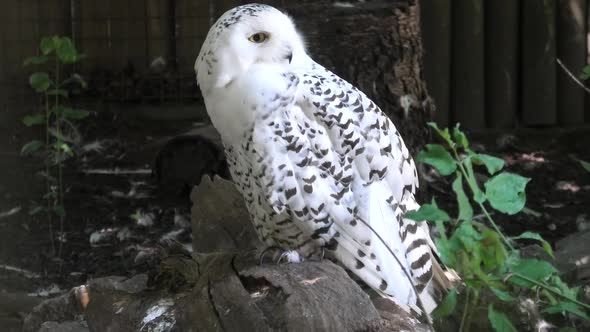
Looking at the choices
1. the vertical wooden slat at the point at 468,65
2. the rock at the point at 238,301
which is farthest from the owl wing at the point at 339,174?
the vertical wooden slat at the point at 468,65

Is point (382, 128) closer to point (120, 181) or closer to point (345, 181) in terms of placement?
point (345, 181)

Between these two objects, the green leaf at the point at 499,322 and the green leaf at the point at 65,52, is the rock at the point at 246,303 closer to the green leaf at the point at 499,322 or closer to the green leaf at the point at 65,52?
the green leaf at the point at 499,322

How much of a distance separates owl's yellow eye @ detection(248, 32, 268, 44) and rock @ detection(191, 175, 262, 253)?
940 millimetres

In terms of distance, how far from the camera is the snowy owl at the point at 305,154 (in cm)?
335

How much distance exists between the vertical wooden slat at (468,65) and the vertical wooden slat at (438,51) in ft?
0.23

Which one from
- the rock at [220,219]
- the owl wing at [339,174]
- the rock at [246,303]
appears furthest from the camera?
the rock at [220,219]

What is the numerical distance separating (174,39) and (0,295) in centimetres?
361

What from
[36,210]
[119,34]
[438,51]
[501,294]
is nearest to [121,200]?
[36,210]

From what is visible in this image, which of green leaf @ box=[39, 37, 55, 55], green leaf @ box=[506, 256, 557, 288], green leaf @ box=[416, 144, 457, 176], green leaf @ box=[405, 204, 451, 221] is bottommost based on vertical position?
green leaf @ box=[506, 256, 557, 288]

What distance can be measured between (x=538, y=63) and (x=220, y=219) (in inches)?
169

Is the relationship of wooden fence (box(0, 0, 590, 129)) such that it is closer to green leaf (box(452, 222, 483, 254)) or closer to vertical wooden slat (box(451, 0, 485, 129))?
vertical wooden slat (box(451, 0, 485, 129))

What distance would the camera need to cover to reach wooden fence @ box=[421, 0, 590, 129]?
7523 mm

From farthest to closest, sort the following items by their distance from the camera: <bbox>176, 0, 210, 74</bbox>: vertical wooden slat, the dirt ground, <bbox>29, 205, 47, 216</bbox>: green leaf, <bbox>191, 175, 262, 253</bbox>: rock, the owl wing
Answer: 1. <bbox>176, 0, 210, 74</bbox>: vertical wooden slat
2. <bbox>29, 205, 47, 216</bbox>: green leaf
3. the dirt ground
4. <bbox>191, 175, 262, 253</bbox>: rock
5. the owl wing

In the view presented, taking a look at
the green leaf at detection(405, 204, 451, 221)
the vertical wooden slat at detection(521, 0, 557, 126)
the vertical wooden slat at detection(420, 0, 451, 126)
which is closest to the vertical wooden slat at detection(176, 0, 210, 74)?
the vertical wooden slat at detection(420, 0, 451, 126)
